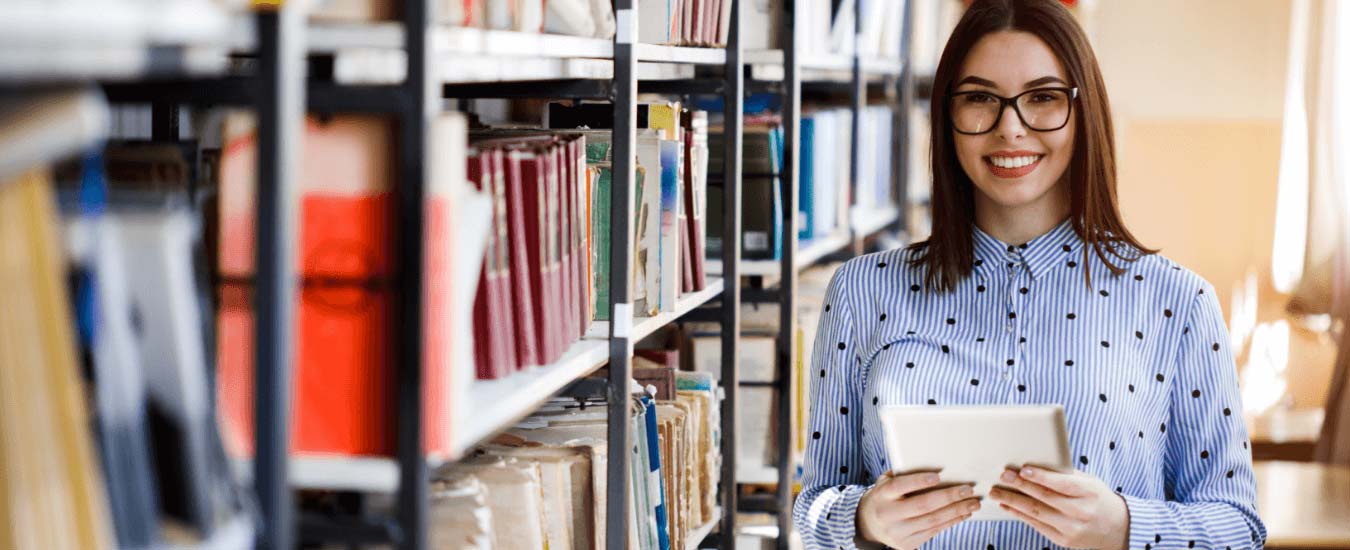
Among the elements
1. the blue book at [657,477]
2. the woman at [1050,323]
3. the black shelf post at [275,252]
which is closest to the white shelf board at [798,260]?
the blue book at [657,477]

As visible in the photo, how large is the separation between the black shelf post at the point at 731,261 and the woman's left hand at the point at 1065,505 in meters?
1.13

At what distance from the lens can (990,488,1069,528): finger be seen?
5.37 feet

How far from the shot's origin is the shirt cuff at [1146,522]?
67.5 inches

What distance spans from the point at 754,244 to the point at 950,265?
109 cm

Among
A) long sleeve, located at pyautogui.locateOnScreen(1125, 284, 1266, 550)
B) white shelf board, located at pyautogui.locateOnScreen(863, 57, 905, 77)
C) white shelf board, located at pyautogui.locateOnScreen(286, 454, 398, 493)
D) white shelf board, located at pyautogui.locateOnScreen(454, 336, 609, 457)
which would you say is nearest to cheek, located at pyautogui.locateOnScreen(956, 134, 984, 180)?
long sleeve, located at pyautogui.locateOnScreen(1125, 284, 1266, 550)

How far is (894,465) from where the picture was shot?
1.63 meters

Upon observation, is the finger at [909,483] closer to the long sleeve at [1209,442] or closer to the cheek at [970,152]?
the long sleeve at [1209,442]

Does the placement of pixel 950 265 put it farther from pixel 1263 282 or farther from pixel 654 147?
pixel 1263 282

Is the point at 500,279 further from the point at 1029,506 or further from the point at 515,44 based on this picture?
the point at 1029,506

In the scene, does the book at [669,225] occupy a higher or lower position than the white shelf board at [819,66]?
lower

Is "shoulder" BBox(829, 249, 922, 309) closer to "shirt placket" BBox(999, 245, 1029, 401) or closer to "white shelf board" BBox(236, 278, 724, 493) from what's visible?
"shirt placket" BBox(999, 245, 1029, 401)

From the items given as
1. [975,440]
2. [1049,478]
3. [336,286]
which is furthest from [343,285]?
[1049,478]

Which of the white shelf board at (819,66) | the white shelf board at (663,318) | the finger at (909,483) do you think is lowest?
the finger at (909,483)

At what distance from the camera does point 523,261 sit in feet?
5.18
